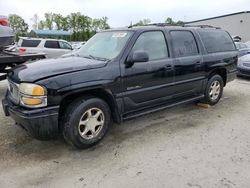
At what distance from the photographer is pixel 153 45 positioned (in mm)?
4691

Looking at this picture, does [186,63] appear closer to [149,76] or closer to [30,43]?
[149,76]

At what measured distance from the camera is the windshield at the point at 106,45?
4.35 meters

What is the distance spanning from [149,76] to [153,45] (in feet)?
1.98

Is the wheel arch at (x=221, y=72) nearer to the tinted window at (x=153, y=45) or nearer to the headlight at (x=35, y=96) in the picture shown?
the tinted window at (x=153, y=45)

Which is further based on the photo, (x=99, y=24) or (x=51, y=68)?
(x=99, y=24)

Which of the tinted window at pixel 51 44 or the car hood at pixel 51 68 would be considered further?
the tinted window at pixel 51 44

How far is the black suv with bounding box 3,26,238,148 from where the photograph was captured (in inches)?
138

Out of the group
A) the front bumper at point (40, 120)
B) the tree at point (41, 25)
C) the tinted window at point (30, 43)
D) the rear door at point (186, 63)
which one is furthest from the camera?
the tree at point (41, 25)

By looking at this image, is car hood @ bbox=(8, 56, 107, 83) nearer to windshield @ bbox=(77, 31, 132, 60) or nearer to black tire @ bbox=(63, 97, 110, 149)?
windshield @ bbox=(77, 31, 132, 60)

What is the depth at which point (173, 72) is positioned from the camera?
193 inches

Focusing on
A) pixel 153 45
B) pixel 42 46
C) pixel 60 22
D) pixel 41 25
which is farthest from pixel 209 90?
pixel 41 25

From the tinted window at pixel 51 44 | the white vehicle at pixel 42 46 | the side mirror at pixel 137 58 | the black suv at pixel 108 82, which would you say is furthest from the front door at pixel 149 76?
the tinted window at pixel 51 44

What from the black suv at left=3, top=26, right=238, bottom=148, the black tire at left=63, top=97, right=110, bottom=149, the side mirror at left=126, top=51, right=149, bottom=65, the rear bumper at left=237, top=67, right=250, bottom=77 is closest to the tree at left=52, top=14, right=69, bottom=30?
the rear bumper at left=237, top=67, right=250, bottom=77

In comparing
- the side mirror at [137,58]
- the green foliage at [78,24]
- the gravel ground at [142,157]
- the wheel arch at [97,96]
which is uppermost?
the green foliage at [78,24]
